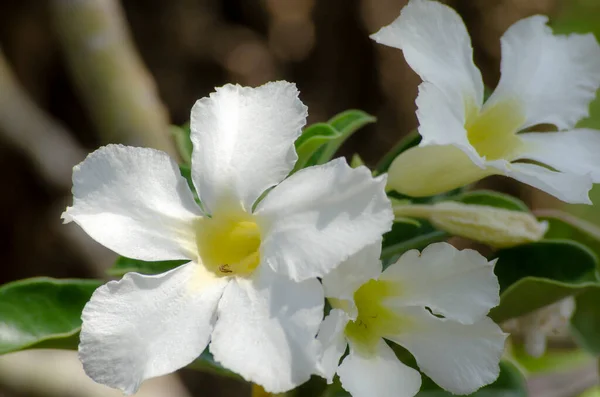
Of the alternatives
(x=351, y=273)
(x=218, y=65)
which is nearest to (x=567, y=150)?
(x=351, y=273)

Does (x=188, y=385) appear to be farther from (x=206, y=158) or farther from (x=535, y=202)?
(x=206, y=158)

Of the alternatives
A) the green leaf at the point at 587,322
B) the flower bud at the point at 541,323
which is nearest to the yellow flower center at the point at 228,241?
the flower bud at the point at 541,323

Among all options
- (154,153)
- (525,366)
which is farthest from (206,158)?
(525,366)

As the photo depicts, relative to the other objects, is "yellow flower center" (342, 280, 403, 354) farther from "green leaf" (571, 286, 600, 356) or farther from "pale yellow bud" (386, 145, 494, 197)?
"green leaf" (571, 286, 600, 356)

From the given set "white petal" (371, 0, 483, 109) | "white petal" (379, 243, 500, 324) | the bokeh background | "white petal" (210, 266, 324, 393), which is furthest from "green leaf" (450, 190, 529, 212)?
the bokeh background

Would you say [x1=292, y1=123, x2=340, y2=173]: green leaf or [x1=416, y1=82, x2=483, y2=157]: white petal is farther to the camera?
[x1=292, y1=123, x2=340, y2=173]: green leaf

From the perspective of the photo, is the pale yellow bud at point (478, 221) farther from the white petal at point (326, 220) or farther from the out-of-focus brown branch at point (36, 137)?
the out-of-focus brown branch at point (36, 137)
